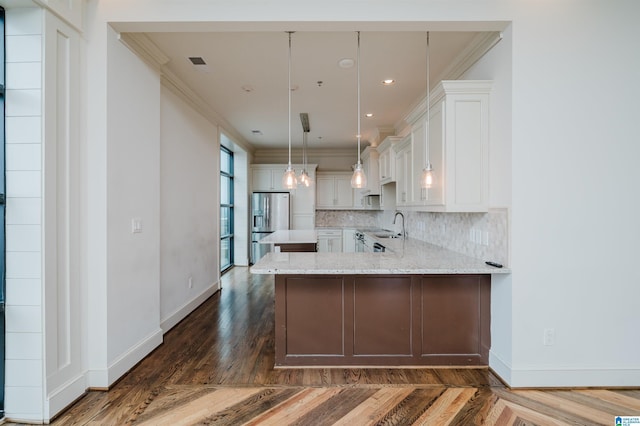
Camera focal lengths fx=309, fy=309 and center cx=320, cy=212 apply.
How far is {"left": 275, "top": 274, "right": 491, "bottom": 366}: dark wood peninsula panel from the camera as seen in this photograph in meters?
2.65

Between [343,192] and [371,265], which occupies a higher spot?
[343,192]

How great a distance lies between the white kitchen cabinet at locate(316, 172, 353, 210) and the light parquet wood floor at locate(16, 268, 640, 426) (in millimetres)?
5070

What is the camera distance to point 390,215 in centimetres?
629

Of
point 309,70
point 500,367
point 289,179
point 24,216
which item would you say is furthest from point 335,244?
point 24,216

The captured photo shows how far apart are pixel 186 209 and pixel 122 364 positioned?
2003mm

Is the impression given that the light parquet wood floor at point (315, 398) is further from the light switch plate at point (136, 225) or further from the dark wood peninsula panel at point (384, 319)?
the light switch plate at point (136, 225)

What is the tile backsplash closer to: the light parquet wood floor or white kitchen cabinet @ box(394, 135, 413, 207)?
white kitchen cabinet @ box(394, 135, 413, 207)

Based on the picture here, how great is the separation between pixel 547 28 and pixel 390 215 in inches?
167

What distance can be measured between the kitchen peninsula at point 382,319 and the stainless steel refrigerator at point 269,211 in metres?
4.63

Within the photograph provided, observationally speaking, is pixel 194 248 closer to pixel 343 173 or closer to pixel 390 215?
pixel 390 215

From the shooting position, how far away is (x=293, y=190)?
24.5 ft

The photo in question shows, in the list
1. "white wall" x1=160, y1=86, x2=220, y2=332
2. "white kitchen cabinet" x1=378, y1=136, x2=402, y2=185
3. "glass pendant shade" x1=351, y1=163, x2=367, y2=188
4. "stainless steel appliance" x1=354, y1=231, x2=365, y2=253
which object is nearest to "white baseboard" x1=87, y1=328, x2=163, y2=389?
"white wall" x1=160, y1=86, x2=220, y2=332

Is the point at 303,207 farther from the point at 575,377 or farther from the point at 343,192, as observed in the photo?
the point at 575,377

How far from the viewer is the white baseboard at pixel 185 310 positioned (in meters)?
3.43
